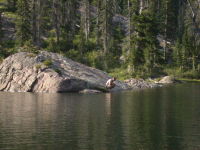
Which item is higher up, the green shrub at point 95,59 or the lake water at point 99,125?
the green shrub at point 95,59

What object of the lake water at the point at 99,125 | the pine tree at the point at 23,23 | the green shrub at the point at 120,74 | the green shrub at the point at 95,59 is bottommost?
the lake water at the point at 99,125

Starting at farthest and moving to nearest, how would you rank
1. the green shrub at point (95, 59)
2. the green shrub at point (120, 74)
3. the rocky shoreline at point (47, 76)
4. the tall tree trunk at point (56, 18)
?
the tall tree trunk at point (56, 18) → the green shrub at point (95, 59) → the green shrub at point (120, 74) → the rocky shoreline at point (47, 76)

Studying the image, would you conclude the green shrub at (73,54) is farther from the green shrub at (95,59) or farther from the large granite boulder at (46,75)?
the large granite boulder at (46,75)

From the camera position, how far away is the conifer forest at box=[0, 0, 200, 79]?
332 ft

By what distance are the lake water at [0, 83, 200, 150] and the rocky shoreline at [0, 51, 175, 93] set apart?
13.5 meters

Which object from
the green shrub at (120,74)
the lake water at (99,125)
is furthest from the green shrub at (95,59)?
the lake water at (99,125)

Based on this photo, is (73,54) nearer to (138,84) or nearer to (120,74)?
(120,74)

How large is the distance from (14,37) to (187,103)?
77287 millimetres

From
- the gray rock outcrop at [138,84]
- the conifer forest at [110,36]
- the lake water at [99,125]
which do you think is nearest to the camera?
the lake water at [99,125]

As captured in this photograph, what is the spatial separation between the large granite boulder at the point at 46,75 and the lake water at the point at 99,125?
13.6 m

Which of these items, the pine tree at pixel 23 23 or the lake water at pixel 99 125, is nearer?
the lake water at pixel 99 125

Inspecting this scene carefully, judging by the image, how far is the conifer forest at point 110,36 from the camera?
10125cm

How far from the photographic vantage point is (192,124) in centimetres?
3497

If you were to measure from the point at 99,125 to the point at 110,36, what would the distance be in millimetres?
91652
